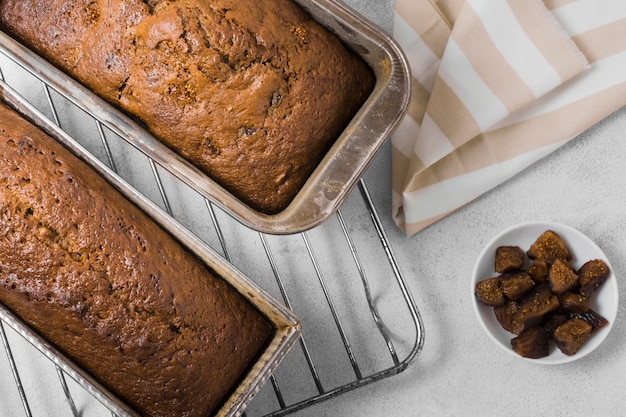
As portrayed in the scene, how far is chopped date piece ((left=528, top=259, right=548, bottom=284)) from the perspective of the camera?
181 cm

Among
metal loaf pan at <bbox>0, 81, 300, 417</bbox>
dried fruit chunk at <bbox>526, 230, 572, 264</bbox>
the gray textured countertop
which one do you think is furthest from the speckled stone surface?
metal loaf pan at <bbox>0, 81, 300, 417</bbox>

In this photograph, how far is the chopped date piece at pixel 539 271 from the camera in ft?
5.95

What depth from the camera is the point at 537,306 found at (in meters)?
1.79

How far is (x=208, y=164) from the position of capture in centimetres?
153

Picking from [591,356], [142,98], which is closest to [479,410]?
[591,356]

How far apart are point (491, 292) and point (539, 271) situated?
0.42 ft

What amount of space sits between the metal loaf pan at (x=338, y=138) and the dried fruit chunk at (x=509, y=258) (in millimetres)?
544

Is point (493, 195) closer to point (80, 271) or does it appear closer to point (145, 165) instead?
point (145, 165)

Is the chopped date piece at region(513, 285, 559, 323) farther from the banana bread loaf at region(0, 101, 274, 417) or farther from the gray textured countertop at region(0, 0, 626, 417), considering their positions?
the banana bread loaf at region(0, 101, 274, 417)

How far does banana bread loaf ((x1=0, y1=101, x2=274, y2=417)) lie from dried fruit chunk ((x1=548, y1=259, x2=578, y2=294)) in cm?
74

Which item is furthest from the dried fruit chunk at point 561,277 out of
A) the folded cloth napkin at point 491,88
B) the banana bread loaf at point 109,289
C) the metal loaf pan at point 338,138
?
the banana bread loaf at point 109,289

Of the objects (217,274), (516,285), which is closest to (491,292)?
(516,285)

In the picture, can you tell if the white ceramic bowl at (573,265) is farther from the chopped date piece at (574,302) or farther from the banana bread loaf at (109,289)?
the banana bread loaf at (109,289)

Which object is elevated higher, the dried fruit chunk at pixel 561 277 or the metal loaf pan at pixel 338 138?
the metal loaf pan at pixel 338 138
